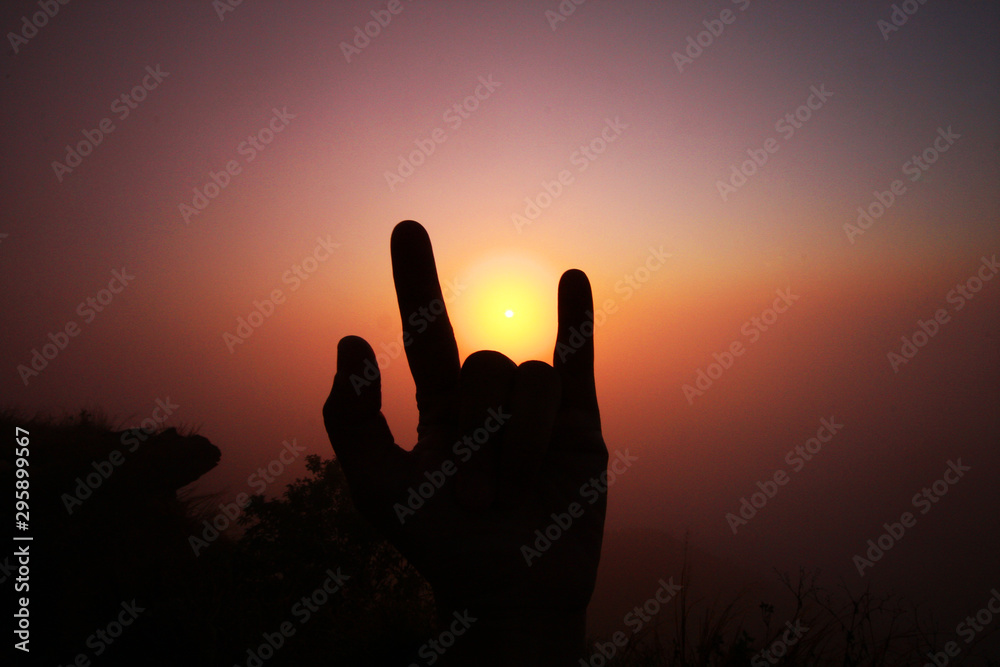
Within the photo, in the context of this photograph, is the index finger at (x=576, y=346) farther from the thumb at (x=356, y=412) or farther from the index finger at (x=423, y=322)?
the thumb at (x=356, y=412)

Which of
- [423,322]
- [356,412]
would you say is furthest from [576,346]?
[356,412]

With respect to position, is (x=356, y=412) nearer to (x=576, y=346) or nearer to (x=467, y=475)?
(x=467, y=475)

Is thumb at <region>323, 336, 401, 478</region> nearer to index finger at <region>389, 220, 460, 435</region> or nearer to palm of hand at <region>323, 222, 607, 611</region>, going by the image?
palm of hand at <region>323, 222, 607, 611</region>

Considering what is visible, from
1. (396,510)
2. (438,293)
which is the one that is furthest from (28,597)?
(438,293)

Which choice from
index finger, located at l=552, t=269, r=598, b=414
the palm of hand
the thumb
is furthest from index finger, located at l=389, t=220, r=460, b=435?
index finger, located at l=552, t=269, r=598, b=414

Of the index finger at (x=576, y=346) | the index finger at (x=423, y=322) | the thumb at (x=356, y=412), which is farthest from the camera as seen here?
the index finger at (x=576, y=346)

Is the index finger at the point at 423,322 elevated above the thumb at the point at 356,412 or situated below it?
above

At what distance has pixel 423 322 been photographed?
1959mm

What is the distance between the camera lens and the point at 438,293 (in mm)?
1942

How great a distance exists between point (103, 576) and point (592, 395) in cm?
667

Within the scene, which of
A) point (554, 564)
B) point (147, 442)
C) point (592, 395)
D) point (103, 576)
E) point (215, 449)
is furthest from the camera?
point (215, 449)

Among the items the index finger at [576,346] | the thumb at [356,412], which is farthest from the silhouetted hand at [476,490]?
the index finger at [576,346]

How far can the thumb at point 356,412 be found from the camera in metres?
1.72

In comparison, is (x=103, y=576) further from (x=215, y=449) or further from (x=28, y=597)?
(x=215, y=449)
